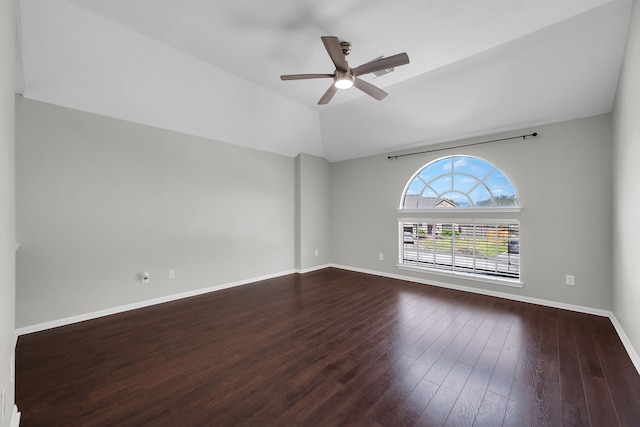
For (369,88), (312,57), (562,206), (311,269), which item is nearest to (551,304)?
(562,206)

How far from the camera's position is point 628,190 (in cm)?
234

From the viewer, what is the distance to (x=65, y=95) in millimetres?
2889

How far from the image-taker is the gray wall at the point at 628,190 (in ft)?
6.71

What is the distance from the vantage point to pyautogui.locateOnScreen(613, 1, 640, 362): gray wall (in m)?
2.05

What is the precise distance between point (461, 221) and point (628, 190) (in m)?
2.08

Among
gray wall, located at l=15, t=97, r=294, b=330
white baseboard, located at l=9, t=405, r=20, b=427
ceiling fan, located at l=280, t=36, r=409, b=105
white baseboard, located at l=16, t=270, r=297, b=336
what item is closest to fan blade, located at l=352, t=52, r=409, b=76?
ceiling fan, located at l=280, t=36, r=409, b=105

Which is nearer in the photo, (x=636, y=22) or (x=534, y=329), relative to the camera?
(x=636, y=22)

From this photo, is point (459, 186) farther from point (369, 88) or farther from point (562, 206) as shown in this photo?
point (369, 88)

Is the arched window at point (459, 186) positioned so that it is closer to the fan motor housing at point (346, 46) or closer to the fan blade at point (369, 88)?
the fan blade at point (369, 88)

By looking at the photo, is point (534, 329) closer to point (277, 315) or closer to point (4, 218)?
point (277, 315)

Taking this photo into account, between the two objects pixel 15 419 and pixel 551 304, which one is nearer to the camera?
pixel 15 419

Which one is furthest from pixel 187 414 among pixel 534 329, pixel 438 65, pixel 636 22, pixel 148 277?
pixel 636 22

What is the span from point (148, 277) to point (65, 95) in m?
2.36

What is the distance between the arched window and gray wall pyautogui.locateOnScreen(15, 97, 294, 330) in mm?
3098
